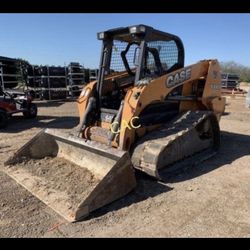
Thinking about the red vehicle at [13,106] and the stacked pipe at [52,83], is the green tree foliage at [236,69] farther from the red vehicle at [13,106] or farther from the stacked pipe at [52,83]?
the red vehicle at [13,106]

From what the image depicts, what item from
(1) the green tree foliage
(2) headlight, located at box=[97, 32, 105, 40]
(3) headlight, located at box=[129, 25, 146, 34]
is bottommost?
(1) the green tree foliage

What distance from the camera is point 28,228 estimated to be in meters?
3.53

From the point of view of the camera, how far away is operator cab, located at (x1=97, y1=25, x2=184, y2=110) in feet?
18.7

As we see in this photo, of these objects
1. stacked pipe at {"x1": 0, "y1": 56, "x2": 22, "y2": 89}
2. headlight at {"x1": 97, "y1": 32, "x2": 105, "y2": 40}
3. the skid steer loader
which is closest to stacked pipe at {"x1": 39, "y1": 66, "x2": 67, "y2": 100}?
stacked pipe at {"x1": 0, "y1": 56, "x2": 22, "y2": 89}

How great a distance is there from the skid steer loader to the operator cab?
2 centimetres

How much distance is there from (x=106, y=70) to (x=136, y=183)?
2.52m

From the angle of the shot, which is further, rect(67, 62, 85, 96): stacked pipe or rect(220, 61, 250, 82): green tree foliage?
rect(220, 61, 250, 82): green tree foliage

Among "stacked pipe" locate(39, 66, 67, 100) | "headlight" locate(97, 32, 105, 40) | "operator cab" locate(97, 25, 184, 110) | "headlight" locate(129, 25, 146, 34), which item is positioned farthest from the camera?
"stacked pipe" locate(39, 66, 67, 100)

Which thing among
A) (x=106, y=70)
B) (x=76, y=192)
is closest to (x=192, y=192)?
(x=76, y=192)

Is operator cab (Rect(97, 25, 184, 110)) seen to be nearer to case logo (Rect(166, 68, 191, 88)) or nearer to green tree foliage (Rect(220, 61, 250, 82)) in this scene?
case logo (Rect(166, 68, 191, 88))

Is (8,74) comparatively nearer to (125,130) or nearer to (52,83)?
(52,83)

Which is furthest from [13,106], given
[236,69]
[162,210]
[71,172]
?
[236,69]
